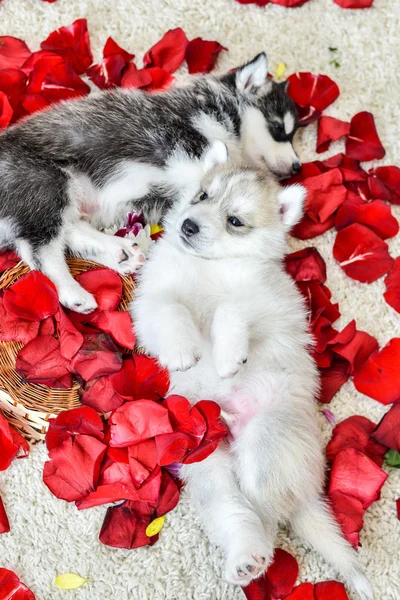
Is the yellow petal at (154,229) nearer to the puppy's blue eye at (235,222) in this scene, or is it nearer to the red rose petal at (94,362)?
the puppy's blue eye at (235,222)

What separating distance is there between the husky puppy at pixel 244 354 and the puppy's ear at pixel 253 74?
2.14 ft

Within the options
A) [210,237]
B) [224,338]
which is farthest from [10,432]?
[210,237]

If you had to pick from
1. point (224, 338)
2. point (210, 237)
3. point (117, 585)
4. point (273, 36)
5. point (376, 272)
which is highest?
point (273, 36)

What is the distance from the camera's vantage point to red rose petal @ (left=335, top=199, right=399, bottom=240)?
331 cm

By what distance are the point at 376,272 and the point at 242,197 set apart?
0.91m

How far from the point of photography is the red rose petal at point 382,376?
2939 millimetres

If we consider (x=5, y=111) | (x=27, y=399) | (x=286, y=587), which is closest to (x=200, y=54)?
(x=5, y=111)

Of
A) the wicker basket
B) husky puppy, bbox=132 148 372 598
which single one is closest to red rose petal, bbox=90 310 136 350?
husky puppy, bbox=132 148 372 598

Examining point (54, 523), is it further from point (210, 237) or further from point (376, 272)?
point (376, 272)

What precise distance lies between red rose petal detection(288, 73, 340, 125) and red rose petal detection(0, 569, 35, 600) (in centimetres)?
272

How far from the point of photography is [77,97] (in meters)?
3.38

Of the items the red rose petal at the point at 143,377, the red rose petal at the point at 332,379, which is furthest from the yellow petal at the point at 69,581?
the red rose petal at the point at 332,379

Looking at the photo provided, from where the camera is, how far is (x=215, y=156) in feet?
9.68

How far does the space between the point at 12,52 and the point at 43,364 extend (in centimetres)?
194
